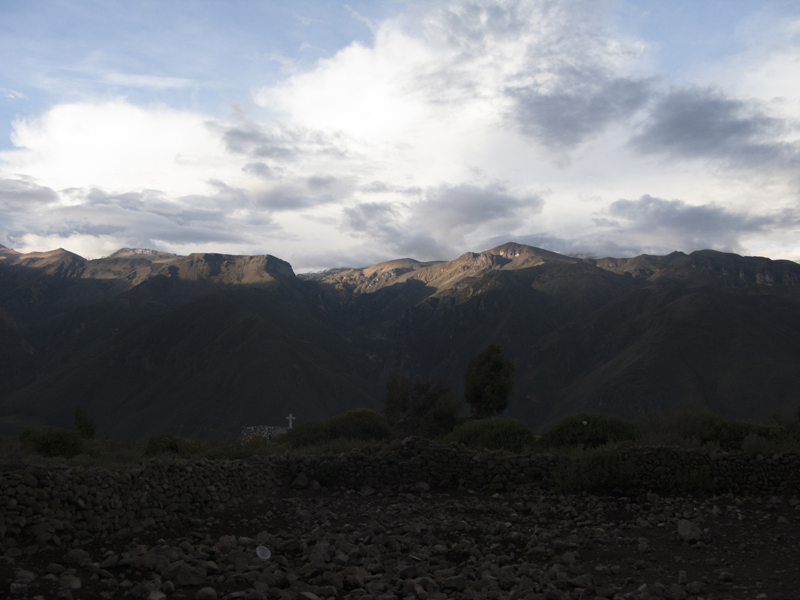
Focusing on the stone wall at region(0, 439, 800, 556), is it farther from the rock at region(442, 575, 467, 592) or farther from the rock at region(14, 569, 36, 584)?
the rock at region(442, 575, 467, 592)

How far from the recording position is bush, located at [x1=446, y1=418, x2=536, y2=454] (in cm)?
1923

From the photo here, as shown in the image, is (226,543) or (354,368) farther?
(354,368)

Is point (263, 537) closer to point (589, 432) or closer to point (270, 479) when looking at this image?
point (270, 479)

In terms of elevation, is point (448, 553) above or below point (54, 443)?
above

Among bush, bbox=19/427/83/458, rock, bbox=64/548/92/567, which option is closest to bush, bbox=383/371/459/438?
bush, bbox=19/427/83/458

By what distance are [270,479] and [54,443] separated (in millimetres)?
8154

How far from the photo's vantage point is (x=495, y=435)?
19766 millimetres

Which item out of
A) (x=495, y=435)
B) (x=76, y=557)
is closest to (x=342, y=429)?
(x=495, y=435)

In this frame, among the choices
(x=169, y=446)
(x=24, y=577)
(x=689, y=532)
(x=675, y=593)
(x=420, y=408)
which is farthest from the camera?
(x=420, y=408)

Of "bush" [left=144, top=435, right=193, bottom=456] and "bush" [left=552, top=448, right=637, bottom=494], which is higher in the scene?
"bush" [left=552, top=448, right=637, bottom=494]

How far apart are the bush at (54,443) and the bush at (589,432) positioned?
15.1 metres

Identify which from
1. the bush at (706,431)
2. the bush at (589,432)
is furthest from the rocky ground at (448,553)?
the bush at (589,432)

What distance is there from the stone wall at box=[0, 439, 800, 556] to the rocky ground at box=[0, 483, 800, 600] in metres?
0.43

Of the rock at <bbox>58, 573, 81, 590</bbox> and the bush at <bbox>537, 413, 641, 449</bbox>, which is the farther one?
the bush at <bbox>537, 413, 641, 449</bbox>
